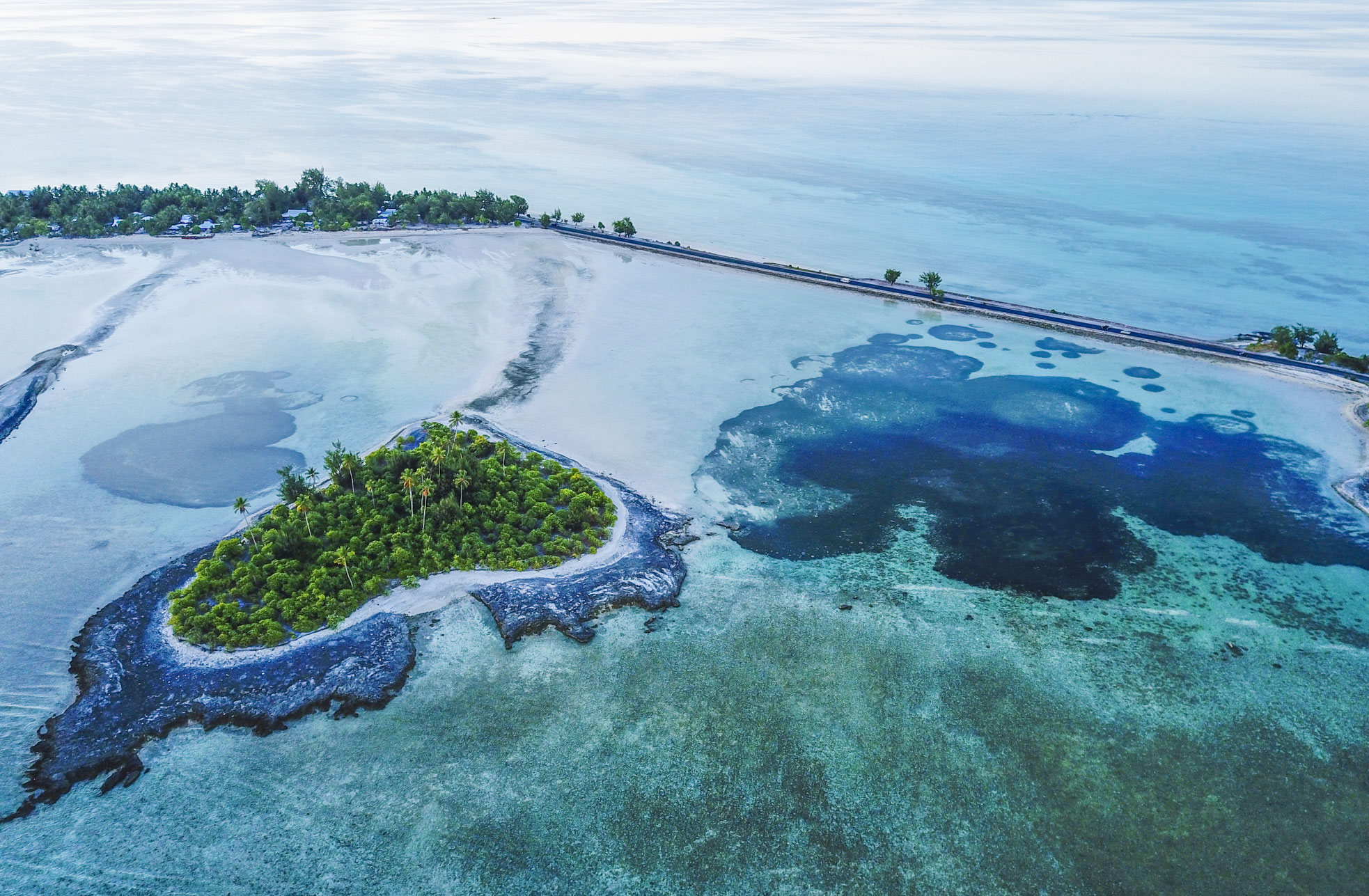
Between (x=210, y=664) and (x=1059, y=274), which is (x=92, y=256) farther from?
(x=1059, y=274)

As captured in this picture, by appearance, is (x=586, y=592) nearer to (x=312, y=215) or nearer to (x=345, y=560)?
(x=345, y=560)

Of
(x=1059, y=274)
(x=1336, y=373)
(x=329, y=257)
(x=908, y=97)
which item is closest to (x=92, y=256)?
(x=329, y=257)

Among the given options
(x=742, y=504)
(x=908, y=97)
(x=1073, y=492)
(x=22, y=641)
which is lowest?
(x=22, y=641)

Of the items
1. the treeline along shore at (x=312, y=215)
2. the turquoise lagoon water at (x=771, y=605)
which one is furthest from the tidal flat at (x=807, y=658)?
the treeline along shore at (x=312, y=215)

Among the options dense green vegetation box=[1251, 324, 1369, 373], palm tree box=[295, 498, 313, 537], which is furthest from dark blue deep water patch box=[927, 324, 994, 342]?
palm tree box=[295, 498, 313, 537]

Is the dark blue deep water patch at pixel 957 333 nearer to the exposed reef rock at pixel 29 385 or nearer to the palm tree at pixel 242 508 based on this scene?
the palm tree at pixel 242 508

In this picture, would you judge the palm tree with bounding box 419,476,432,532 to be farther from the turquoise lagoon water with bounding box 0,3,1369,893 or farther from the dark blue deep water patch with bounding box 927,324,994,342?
the dark blue deep water patch with bounding box 927,324,994,342
